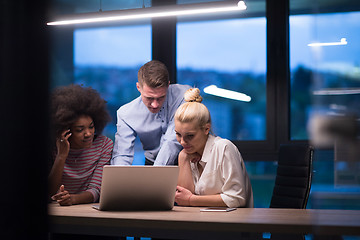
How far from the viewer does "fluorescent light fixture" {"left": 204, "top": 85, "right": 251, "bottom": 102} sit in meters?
4.41

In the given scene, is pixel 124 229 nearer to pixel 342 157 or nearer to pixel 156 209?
pixel 156 209

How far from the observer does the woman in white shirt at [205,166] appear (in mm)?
2146

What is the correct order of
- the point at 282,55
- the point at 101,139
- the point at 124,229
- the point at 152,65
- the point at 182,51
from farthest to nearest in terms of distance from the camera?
the point at 182,51, the point at 282,55, the point at 152,65, the point at 101,139, the point at 124,229

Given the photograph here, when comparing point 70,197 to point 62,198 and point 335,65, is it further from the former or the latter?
point 335,65

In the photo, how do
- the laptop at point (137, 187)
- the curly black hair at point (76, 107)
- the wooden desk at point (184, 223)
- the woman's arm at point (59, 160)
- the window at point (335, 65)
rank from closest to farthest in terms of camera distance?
the window at point (335, 65), the wooden desk at point (184, 223), the laptop at point (137, 187), the woman's arm at point (59, 160), the curly black hair at point (76, 107)

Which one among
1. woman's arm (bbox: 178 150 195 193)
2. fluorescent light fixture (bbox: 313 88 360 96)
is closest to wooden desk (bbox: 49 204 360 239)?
woman's arm (bbox: 178 150 195 193)

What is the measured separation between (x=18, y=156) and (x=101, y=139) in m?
2.27

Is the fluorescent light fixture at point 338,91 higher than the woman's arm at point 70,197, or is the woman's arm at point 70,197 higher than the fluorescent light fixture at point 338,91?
the fluorescent light fixture at point 338,91

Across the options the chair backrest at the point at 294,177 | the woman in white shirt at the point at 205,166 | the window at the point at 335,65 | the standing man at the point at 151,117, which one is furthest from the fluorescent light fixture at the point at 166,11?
the window at the point at 335,65

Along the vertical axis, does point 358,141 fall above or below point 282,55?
below

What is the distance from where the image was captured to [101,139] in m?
2.61

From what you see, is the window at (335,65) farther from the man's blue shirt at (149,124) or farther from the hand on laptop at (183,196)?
the man's blue shirt at (149,124)

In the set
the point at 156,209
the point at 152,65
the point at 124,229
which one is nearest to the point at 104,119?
the point at 152,65

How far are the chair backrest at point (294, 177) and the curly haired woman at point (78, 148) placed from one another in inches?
46.4
